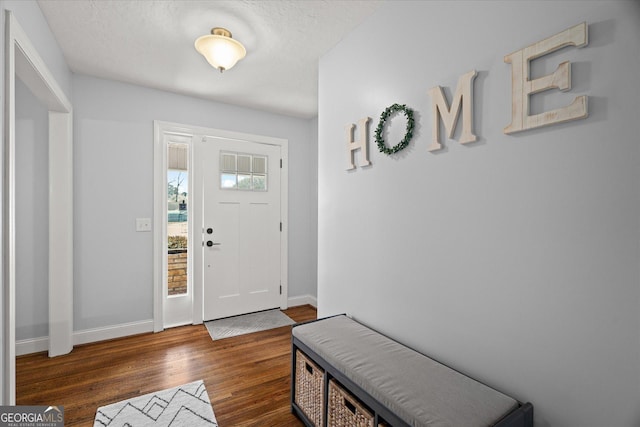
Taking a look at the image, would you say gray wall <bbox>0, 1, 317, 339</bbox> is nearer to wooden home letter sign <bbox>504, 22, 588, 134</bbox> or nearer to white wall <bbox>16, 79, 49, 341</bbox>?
white wall <bbox>16, 79, 49, 341</bbox>

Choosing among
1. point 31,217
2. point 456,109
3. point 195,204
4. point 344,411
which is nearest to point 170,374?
point 344,411

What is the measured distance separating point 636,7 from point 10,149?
2.49 metres

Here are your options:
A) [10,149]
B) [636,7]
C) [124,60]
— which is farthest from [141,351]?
[636,7]

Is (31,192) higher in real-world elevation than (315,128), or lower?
lower

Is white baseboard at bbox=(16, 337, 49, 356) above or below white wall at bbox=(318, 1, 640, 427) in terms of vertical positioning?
below

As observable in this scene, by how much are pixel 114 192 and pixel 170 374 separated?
68.6 inches

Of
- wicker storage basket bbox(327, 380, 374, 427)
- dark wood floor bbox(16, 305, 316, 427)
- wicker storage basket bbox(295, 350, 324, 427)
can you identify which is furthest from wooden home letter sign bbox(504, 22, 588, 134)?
dark wood floor bbox(16, 305, 316, 427)

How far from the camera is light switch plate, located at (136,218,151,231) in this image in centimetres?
297

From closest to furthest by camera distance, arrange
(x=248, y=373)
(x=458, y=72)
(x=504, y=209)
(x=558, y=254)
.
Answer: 1. (x=558, y=254)
2. (x=504, y=209)
3. (x=458, y=72)
4. (x=248, y=373)

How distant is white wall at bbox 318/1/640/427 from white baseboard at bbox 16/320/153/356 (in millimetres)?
2392

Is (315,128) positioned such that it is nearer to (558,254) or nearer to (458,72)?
(458,72)

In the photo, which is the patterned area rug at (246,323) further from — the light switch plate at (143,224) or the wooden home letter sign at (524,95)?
the wooden home letter sign at (524,95)

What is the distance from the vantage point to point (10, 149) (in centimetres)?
143

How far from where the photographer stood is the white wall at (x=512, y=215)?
3.06ft
